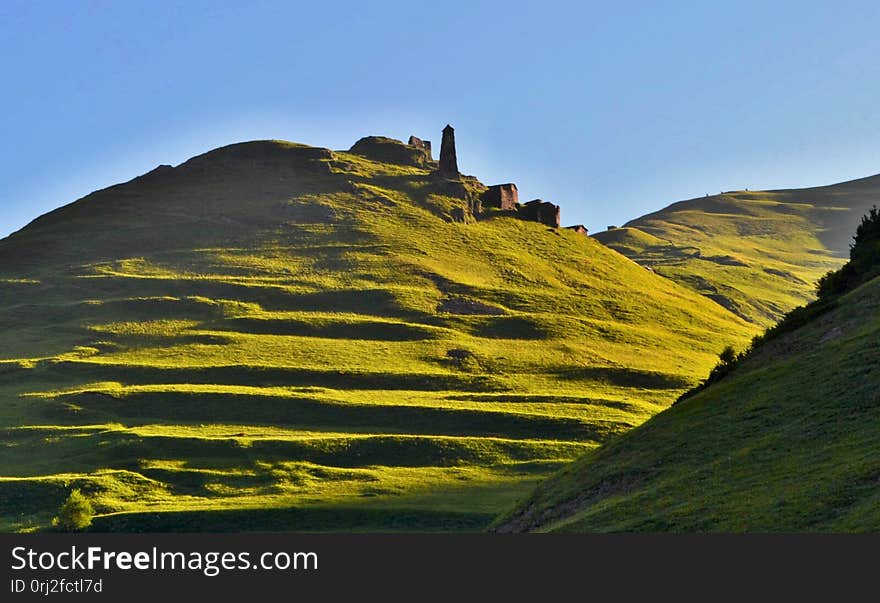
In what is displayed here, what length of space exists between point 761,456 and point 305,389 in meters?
97.2

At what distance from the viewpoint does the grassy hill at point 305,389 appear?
95625 mm

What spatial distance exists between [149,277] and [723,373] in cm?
14707

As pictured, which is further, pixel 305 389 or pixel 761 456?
pixel 305 389

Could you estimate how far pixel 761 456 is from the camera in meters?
40.8

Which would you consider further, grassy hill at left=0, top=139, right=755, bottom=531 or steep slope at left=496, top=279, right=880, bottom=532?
grassy hill at left=0, top=139, right=755, bottom=531

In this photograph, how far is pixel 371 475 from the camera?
103625 mm

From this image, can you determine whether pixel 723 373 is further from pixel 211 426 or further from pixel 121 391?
pixel 121 391

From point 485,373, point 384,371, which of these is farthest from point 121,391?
point 485,373

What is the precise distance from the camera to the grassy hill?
95.6 m

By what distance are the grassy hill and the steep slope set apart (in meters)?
32.5

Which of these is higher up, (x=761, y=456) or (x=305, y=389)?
(x=761, y=456)

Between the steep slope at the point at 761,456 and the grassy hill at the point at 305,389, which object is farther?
the grassy hill at the point at 305,389

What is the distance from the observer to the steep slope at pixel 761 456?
3431 centimetres

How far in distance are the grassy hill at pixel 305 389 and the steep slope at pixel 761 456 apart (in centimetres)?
→ 3252
